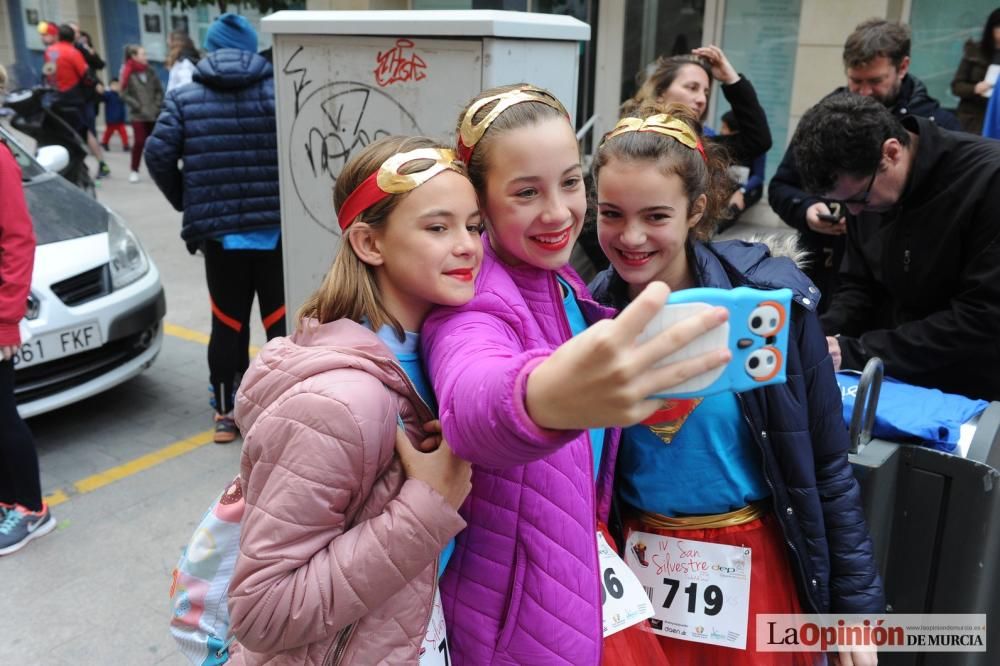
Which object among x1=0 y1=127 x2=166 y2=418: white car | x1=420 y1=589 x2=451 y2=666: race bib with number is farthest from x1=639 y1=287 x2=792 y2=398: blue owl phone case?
x1=0 y1=127 x2=166 y2=418: white car

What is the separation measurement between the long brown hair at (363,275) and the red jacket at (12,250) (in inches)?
92.6

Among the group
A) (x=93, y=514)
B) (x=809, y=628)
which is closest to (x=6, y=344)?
(x=93, y=514)

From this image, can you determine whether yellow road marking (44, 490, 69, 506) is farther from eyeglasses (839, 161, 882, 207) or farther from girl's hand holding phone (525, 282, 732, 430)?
girl's hand holding phone (525, 282, 732, 430)

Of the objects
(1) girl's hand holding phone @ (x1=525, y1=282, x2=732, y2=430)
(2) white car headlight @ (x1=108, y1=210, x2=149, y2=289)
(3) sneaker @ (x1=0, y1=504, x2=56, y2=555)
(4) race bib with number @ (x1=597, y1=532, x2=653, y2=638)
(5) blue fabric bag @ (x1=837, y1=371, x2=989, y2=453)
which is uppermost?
(1) girl's hand holding phone @ (x1=525, y1=282, x2=732, y2=430)

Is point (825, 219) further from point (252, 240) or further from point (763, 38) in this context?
point (763, 38)

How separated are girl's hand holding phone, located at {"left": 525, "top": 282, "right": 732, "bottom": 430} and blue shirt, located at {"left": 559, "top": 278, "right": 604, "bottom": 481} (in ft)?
2.38

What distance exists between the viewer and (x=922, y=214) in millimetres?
2770

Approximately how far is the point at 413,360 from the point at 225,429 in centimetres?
367

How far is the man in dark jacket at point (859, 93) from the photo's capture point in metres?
3.92

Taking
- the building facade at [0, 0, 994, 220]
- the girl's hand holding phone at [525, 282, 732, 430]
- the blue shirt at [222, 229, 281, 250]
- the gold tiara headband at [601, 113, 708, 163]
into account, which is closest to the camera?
the girl's hand holding phone at [525, 282, 732, 430]

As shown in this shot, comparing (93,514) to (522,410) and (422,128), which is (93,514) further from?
(522,410)

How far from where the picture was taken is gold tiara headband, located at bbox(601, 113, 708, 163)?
1.86m

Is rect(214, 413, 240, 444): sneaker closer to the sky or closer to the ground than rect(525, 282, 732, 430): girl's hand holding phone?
closer to the ground

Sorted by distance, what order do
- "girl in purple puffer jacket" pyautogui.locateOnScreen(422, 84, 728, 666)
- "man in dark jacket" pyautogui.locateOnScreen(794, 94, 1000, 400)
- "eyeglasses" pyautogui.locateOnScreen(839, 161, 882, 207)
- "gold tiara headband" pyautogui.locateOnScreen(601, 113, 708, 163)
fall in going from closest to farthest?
"girl in purple puffer jacket" pyautogui.locateOnScreen(422, 84, 728, 666) → "gold tiara headband" pyautogui.locateOnScreen(601, 113, 708, 163) → "man in dark jacket" pyautogui.locateOnScreen(794, 94, 1000, 400) → "eyeglasses" pyautogui.locateOnScreen(839, 161, 882, 207)
